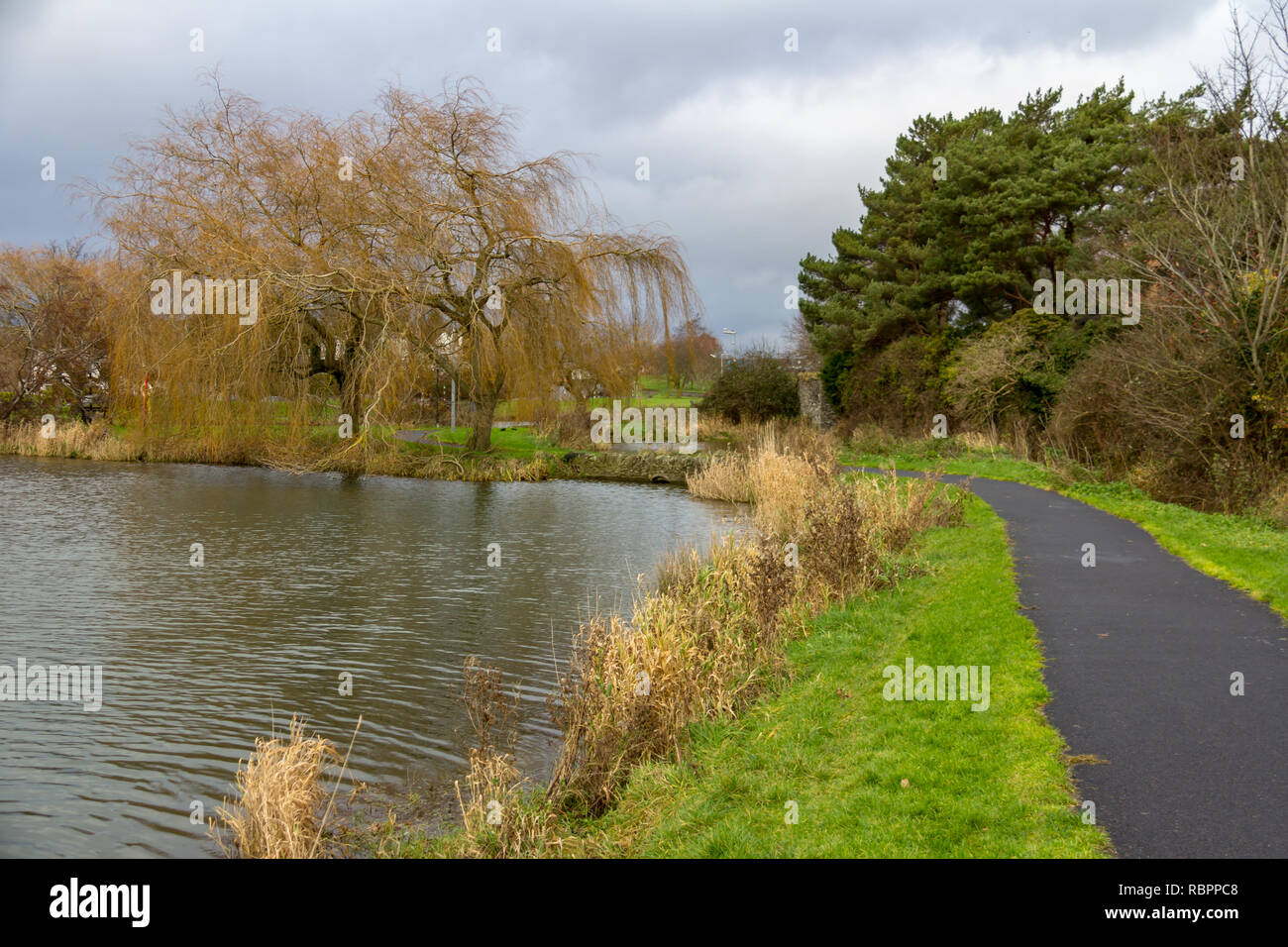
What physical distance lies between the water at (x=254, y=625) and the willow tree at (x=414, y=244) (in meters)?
5.81

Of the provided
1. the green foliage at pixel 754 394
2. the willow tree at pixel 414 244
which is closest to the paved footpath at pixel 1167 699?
the willow tree at pixel 414 244

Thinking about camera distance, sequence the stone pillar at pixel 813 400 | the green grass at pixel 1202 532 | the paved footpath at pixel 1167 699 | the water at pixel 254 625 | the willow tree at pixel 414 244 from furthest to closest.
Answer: the stone pillar at pixel 813 400, the willow tree at pixel 414 244, the green grass at pixel 1202 532, the water at pixel 254 625, the paved footpath at pixel 1167 699

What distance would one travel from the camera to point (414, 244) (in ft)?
85.7

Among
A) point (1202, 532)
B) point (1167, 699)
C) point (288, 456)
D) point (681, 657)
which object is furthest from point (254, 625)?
point (288, 456)

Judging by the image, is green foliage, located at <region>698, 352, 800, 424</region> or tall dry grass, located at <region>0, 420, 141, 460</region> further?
green foliage, located at <region>698, 352, 800, 424</region>

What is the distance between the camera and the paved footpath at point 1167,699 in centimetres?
434

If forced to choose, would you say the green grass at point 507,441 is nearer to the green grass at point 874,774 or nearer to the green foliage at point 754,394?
the green foliage at point 754,394

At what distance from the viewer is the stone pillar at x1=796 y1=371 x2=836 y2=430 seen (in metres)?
38.2

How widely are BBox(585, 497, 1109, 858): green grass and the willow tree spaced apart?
64.6 feet

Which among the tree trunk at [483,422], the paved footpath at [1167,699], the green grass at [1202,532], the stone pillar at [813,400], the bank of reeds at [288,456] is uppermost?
the stone pillar at [813,400]

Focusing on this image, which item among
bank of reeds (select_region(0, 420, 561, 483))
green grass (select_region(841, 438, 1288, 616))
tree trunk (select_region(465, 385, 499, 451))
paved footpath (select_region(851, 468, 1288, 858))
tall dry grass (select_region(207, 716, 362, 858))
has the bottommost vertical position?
tall dry grass (select_region(207, 716, 362, 858))

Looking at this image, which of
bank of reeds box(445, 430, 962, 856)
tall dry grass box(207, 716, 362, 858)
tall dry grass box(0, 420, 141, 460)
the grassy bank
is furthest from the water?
tall dry grass box(0, 420, 141, 460)

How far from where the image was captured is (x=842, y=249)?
39469mm

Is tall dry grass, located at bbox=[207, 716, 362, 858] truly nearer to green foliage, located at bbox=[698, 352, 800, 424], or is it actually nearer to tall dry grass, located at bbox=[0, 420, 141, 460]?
tall dry grass, located at bbox=[0, 420, 141, 460]
